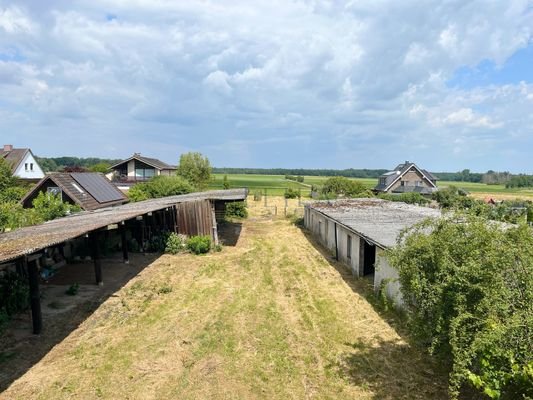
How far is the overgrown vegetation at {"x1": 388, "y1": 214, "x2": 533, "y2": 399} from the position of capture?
604 centimetres

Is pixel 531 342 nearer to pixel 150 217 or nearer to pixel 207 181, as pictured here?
pixel 150 217

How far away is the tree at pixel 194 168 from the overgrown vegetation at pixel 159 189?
36.6ft

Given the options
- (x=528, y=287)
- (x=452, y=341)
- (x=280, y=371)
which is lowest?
(x=280, y=371)

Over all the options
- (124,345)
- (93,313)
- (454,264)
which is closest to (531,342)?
(454,264)

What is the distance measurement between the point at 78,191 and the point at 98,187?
3.24m

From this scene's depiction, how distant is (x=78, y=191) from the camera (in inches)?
1226

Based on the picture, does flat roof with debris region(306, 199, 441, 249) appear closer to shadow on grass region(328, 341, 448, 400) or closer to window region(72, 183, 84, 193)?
shadow on grass region(328, 341, 448, 400)

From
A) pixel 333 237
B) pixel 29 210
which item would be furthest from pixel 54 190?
pixel 333 237

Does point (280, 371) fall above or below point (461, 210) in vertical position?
below

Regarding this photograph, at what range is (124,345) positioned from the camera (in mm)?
11461

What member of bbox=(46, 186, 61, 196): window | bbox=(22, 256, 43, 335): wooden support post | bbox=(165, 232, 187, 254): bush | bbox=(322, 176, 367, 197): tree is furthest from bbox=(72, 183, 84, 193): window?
bbox=(322, 176, 367, 197): tree

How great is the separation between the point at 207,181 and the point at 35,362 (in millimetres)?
45853

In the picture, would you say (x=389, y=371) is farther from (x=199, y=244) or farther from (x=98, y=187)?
(x=98, y=187)

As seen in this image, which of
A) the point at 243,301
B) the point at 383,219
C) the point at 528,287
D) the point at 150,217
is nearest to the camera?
the point at 528,287
